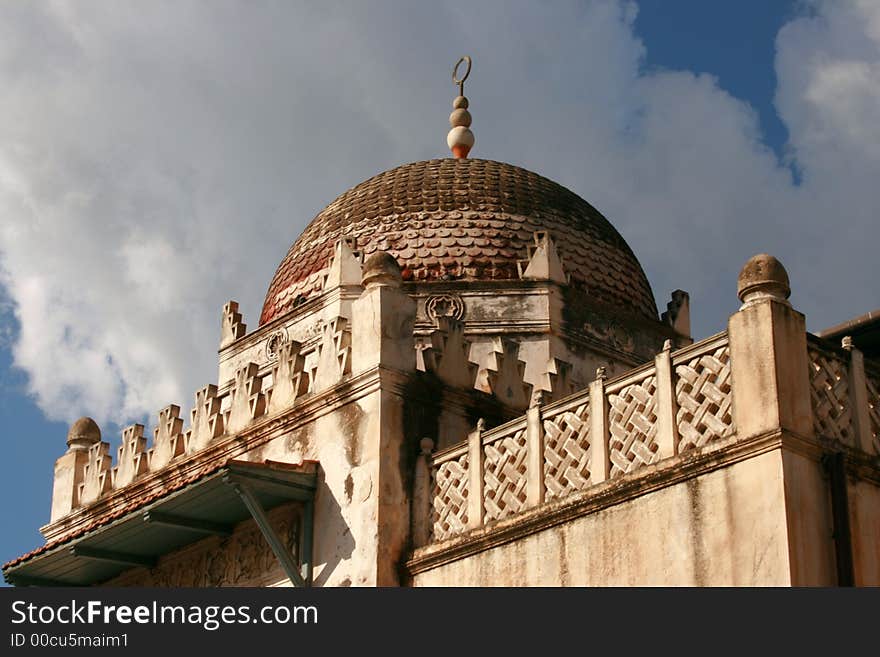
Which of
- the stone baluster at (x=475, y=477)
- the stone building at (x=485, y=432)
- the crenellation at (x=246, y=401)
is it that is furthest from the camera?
the crenellation at (x=246, y=401)

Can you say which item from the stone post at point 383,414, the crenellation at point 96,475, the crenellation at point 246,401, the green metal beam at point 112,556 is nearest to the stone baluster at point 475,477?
the stone post at point 383,414

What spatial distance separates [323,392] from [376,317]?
100cm

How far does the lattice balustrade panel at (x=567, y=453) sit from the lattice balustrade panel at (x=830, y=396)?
222 centimetres

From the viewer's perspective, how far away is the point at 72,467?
830 inches

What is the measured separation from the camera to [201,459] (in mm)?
18859

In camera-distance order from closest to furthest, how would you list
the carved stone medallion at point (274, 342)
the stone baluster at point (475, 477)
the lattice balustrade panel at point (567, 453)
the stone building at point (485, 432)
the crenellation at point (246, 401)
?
the stone building at point (485, 432)
the lattice balustrade panel at point (567, 453)
the stone baluster at point (475, 477)
the crenellation at point (246, 401)
the carved stone medallion at point (274, 342)

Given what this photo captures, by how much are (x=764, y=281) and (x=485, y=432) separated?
3.71 meters

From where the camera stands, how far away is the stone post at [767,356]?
1314 centimetres

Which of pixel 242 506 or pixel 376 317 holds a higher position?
pixel 376 317

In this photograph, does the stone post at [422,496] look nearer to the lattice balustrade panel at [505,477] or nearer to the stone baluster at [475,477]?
the stone baluster at [475,477]

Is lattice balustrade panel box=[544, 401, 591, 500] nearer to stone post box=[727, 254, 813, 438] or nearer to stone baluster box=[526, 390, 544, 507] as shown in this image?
stone baluster box=[526, 390, 544, 507]

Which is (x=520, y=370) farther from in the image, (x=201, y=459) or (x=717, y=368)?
(x=717, y=368)

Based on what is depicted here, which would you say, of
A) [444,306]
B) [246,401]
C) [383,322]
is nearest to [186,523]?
[246,401]

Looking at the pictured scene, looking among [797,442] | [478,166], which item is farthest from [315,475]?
[478,166]
